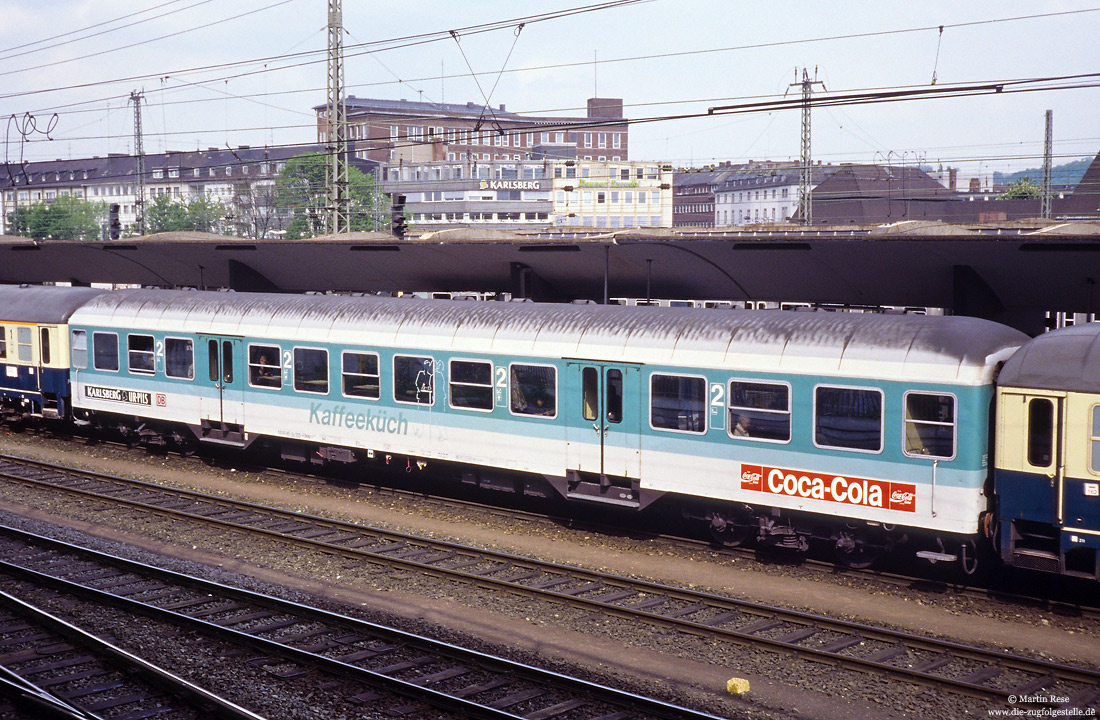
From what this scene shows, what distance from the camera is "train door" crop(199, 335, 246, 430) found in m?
20.6

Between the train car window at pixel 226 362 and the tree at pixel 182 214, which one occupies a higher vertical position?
the tree at pixel 182 214

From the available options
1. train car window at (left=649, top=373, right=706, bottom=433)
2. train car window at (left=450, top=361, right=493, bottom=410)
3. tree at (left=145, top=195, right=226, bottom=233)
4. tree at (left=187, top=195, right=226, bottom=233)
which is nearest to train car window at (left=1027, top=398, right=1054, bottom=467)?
train car window at (left=649, top=373, right=706, bottom=433)

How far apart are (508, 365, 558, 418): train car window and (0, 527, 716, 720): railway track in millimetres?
5193

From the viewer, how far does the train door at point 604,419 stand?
50.1ft

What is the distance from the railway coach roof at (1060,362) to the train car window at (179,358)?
16.0m

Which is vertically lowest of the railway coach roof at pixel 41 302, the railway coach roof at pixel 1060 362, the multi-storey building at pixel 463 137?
the railway coach roof at pixel 1060 362

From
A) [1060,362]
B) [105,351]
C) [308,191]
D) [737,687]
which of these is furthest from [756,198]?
[737,687]

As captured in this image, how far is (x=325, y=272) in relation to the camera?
996 inches

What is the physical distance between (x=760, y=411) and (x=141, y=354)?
14.7m

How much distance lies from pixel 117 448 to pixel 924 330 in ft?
64.0

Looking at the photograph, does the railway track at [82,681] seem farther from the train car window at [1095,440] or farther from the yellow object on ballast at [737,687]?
the train car window at [1095,440]

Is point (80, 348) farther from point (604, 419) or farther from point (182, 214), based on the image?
point (182, 214)

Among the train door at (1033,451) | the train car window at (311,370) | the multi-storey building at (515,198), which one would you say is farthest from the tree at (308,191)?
the train door at (1033,451)

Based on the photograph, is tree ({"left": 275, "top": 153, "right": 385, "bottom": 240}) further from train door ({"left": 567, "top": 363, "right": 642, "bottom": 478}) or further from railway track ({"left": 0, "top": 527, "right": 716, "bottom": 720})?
railway track ({"left": 0, "top": 527, "right": 716, "bottom": 720})
